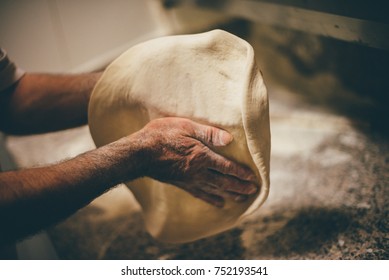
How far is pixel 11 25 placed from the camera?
4.97ft

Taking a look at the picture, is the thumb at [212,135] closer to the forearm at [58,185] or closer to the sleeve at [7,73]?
the forearm at [58,185]

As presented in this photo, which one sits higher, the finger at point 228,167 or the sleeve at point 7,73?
the sleeve at point 7,73

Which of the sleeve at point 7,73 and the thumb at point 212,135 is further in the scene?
the sleeve at point 7,73

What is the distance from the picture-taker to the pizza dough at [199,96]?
0.67 meters

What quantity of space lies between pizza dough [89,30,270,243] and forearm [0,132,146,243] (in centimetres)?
13

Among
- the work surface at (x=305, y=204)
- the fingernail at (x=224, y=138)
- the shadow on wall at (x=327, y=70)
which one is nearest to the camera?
the fingernail at (x=224, y=138)

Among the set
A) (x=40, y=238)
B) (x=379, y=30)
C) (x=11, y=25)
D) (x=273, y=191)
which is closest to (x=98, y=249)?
(x=40, y=238)

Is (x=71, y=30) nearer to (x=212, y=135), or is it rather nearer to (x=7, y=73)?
(x=7, y=73)

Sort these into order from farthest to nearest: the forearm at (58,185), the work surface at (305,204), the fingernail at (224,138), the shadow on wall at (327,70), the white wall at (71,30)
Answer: the white wall at (71,30) → the shadow on wall at (327,70) → the work surface at (305,204) → the fingernail at (224,138) → the forearm at (58,185)

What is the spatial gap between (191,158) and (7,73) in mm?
582

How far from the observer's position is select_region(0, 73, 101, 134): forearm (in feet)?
3.02

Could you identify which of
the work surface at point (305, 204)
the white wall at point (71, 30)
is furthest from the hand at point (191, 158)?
the white wall at point (71, 30)

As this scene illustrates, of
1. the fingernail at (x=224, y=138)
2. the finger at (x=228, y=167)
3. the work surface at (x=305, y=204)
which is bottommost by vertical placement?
the work surface at (x=305, y=204)
